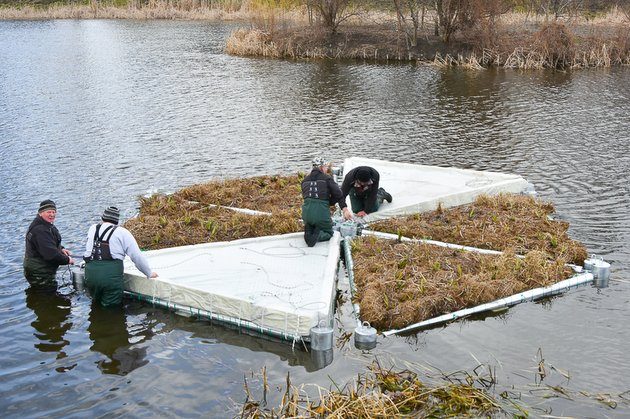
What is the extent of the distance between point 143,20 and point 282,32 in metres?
24.0

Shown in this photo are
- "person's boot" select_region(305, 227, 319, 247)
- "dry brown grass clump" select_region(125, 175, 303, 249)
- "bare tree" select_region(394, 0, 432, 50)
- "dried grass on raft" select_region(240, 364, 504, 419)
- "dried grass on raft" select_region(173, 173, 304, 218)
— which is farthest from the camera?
"bare tree" select_region(394, 0, 432, 50)

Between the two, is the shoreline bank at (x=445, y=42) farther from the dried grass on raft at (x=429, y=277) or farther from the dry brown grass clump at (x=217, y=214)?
the dried grass on raft at (x=429, y=277)

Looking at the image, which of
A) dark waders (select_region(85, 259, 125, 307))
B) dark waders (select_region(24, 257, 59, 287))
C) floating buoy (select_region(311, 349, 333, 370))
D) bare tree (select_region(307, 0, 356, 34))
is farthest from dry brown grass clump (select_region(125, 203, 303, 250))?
bare tree (select_region(307, 0, 356, 34))

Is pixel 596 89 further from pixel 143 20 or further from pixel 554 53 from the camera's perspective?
pixel 143 20

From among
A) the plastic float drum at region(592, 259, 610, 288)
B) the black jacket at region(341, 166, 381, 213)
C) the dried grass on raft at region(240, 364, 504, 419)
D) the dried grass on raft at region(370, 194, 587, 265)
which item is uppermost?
the black jacket at region(341, 166, 381, 213)

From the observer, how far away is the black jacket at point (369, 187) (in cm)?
1450

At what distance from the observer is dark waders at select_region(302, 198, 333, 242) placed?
43.9 ft

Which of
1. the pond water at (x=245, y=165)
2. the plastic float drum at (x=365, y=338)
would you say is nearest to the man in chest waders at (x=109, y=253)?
the pond water at (x=245, y=165)

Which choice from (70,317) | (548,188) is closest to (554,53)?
(548,188)

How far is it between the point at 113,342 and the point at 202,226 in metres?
4.07

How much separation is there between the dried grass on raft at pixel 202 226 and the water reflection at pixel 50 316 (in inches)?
80.8

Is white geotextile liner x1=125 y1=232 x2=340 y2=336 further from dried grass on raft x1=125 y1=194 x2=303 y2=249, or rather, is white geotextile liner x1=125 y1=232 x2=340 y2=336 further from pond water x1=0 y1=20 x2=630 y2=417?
dried grass on raft x1=125 y1=194 x2=303 y2=249

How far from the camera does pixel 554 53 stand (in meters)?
38.5

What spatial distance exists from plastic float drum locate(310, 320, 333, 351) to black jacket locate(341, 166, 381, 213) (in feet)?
14.4
